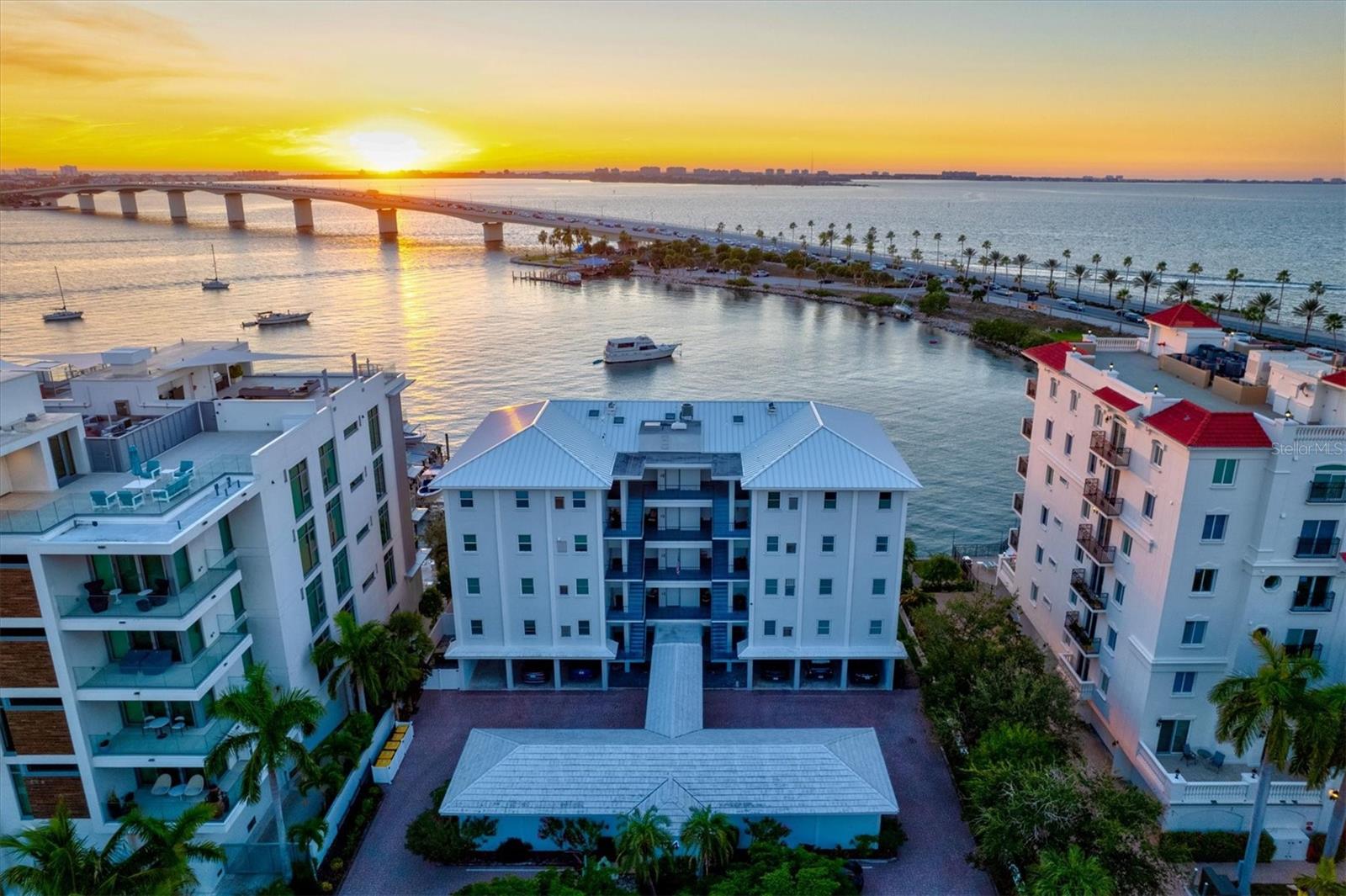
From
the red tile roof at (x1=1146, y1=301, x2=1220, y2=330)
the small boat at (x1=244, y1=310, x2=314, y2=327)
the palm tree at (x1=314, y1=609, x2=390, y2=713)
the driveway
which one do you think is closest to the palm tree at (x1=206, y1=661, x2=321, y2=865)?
the palm tree at (x1=314, y1=609, x2=390, y2=713)

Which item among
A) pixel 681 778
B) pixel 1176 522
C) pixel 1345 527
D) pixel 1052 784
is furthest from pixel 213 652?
pixel 1345 527

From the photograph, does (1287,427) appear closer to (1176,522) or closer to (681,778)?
(1176,522)

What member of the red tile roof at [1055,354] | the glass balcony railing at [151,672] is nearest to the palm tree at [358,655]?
the glass balcony railing at [151,672]

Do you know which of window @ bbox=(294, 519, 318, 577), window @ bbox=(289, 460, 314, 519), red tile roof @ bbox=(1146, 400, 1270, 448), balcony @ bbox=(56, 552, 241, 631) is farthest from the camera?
window @ bbox=(294, 519, 318, 577)

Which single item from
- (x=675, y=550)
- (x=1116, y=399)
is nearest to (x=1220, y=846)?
(x=1116, y=399)

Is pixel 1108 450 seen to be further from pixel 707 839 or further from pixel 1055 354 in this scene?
pixel 707 839

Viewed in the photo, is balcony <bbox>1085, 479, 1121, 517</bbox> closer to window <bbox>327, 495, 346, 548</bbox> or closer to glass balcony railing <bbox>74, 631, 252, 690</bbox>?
window <bbox>327, 495, 346, 548</bbox>
